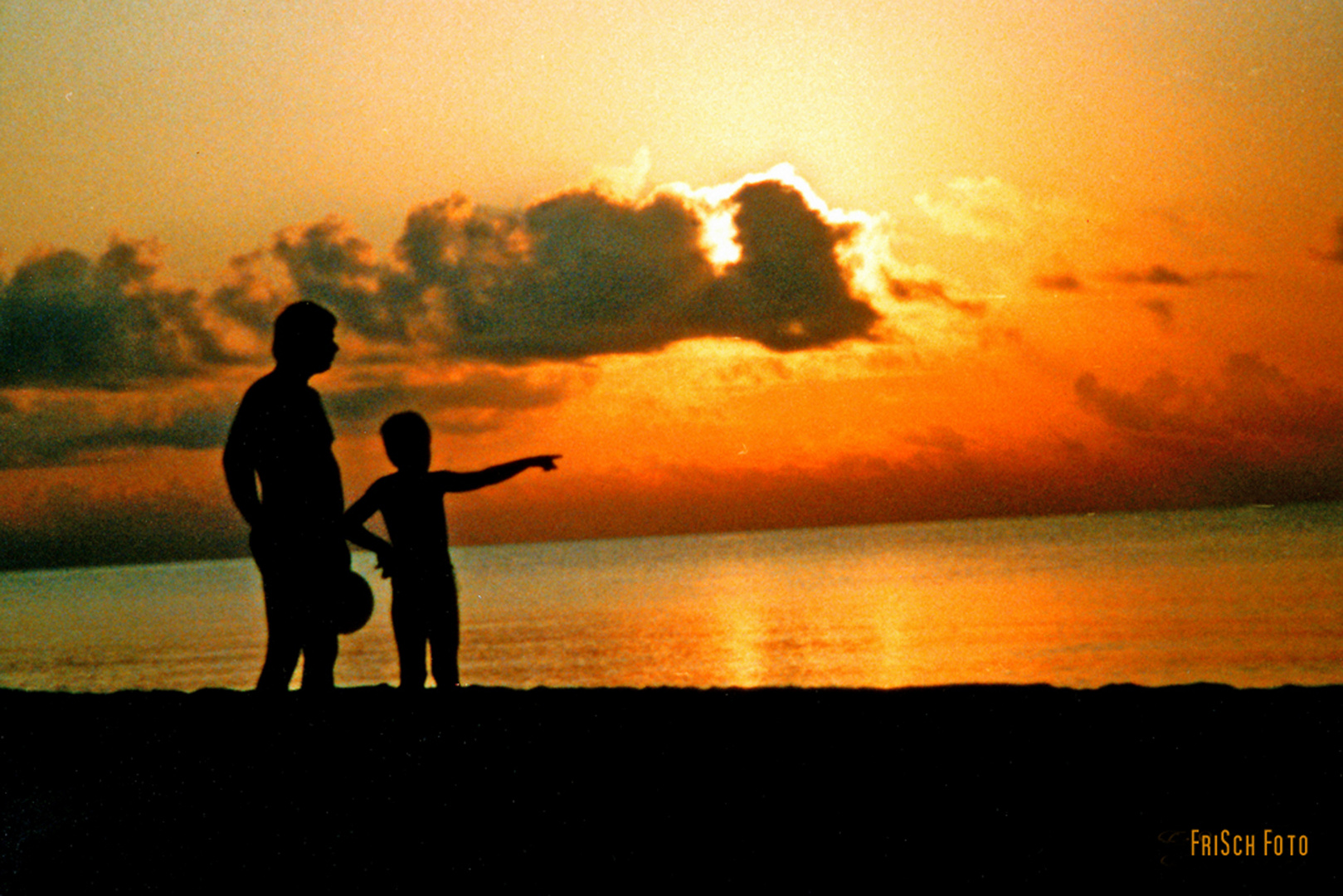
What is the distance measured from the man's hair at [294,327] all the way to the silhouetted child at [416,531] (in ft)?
2.82

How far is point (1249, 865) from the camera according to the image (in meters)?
3.48

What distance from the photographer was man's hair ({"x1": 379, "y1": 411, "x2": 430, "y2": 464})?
582 cm

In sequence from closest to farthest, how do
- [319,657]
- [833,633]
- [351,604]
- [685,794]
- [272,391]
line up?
[685,794]
[272,391]
[319,657]
[351,604]
[833,633]

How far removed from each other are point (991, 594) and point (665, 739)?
139ft

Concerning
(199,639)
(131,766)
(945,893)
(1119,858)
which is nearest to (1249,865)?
(1119,858)

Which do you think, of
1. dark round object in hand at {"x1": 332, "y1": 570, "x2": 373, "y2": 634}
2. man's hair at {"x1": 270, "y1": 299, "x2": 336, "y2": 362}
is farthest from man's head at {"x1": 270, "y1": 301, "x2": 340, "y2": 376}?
dark round object in hand at {"x1": 332, "y1": 570, "x2": 373, "y2": 634}

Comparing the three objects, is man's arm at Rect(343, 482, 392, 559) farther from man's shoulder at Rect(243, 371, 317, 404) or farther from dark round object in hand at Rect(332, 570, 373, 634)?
man's shoulder at Rect(243, 371, 317, 404)

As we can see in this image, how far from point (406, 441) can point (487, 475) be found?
446 mm

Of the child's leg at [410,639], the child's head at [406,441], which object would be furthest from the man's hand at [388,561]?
the child's head at [406,441]

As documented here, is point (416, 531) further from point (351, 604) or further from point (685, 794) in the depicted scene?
point (685, 794)

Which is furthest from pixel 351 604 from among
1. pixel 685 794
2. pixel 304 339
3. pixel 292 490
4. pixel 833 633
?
Result: pixel 833 633

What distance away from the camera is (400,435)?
5816 millimetres

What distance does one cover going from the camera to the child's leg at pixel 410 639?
19.4ft

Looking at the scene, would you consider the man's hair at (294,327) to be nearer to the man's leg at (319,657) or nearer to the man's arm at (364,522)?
the man's arm at (364,522)
